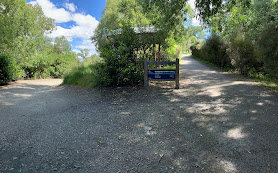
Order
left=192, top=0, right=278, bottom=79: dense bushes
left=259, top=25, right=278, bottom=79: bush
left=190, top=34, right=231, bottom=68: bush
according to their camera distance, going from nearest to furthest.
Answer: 1. left=259, top=25, right=278, bottom=79: bush
2. left=192, top=0, right=278, bottom=79: dense bushes
3. left=190, top=34, right=231, bottom=68: bush

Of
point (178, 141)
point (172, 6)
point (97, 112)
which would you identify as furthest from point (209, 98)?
point (172, 6)

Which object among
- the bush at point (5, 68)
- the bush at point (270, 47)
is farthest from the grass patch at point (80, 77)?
the bush at point (270, 47)

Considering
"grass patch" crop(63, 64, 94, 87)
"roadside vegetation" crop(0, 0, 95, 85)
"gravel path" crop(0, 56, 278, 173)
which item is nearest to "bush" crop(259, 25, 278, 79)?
"gravel path" crop(0, 56, 278, 173)

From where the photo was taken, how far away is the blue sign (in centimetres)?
820

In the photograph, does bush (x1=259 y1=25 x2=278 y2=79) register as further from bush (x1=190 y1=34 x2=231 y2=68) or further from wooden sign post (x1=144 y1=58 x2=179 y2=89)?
bush (x1=190 y1=34 x2=231 y2=68)

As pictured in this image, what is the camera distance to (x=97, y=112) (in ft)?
18.5

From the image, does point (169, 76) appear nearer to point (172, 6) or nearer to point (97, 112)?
point (172, 6)

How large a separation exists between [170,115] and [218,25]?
7.07 m

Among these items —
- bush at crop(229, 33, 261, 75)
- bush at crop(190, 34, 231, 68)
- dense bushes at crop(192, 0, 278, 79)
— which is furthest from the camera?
bush at crop(190, 34, 231, 68)

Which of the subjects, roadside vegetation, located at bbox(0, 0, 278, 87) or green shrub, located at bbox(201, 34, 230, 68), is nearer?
roadside vegetation, located at bbox(0, 0, 278, 87)

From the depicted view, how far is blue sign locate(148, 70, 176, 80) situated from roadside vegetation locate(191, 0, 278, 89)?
3.72 metres

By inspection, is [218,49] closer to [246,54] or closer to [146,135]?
[246,54]

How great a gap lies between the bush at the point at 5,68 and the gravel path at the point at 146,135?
764 centimetres

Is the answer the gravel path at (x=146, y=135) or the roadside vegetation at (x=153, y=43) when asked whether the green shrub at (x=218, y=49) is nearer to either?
the roadside vegetation at (x=153, y=43)
